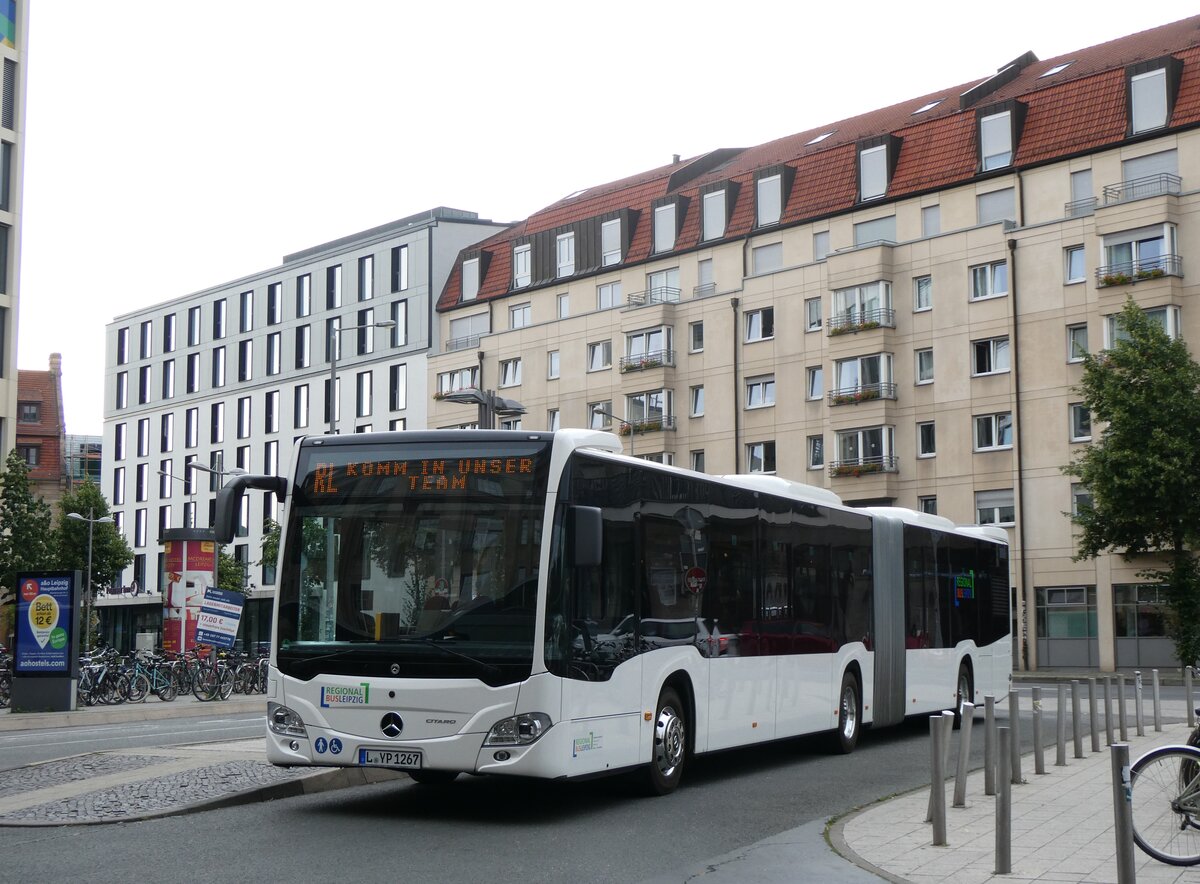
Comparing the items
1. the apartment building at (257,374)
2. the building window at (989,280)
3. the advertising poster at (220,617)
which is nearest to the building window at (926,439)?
the building window at (989,280)

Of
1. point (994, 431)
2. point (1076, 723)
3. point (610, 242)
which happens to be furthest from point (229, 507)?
point (610, 242)

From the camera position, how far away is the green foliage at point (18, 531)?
53625 mm

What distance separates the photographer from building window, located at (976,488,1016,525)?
52469 millimetres

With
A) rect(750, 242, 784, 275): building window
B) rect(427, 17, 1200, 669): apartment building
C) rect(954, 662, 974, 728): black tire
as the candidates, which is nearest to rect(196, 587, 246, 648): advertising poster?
rect(427, 17, 1200, 669): apartment building

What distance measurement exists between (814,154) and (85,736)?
45200 millimetres

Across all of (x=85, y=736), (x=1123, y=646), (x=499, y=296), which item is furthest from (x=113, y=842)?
(x=499, y=296)

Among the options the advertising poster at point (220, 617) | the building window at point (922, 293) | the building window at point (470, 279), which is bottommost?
the advertising poster at point (220, 617)

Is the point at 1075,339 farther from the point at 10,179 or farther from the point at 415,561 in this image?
the point at 415,561

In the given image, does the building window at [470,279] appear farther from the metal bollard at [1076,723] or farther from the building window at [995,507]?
the metal bollard at [1076,723]

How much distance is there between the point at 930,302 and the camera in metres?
55.0

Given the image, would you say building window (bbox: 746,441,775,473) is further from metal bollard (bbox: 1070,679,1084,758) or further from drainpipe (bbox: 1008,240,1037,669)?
metal bollard (bbox: 1070,679,1084,758)

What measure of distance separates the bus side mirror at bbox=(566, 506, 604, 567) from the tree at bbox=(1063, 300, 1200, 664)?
33.9 m

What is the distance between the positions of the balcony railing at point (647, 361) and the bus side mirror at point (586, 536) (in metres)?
52.0

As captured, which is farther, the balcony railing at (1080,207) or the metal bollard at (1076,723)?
the balcony railing at (1080,207)
